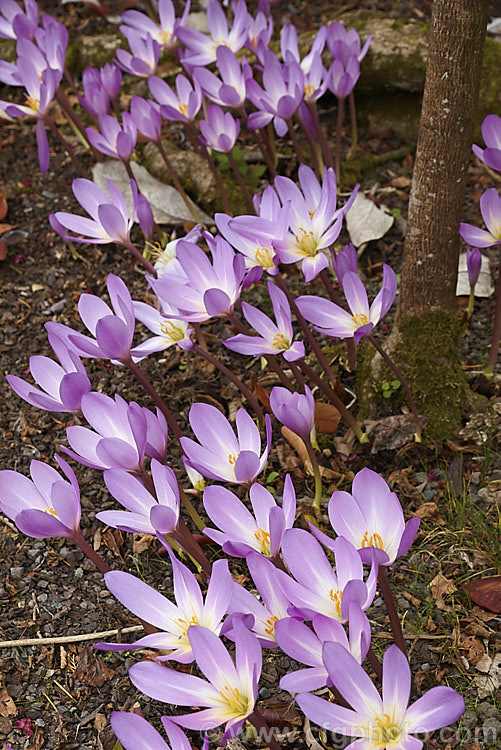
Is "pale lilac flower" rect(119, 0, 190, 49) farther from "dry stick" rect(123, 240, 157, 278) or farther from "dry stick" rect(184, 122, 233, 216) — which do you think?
"dry stick" rect(123, 240, 157, 278)

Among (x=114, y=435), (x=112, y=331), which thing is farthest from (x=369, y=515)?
(x=112, y=331)

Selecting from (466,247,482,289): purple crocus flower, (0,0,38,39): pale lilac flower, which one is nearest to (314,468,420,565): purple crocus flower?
(466,247,482,289): purple crocus flower

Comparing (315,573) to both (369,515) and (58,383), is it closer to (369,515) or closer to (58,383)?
(369,515)

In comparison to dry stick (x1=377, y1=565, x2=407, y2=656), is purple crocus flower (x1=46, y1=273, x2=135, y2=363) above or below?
above

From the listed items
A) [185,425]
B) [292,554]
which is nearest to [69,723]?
[292,554]

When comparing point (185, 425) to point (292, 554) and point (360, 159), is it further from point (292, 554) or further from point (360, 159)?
point (360, 159)

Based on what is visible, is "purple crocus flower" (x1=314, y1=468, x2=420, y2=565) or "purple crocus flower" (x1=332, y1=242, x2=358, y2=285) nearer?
"purple crocus flower" (x1=314, y1=468, x2=420, y2=565)

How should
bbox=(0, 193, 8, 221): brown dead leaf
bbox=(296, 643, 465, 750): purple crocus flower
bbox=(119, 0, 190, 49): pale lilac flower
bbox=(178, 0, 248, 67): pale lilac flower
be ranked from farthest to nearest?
bbox=(0, 193, 8, 221): brown dead leaf
bbox=(119, 0, 190, 49): pale lilac flower
bbox=(178, 0, 248, 67): pale lilac flower
bbox=(296, 643, 465, 750): purple crocus flower
